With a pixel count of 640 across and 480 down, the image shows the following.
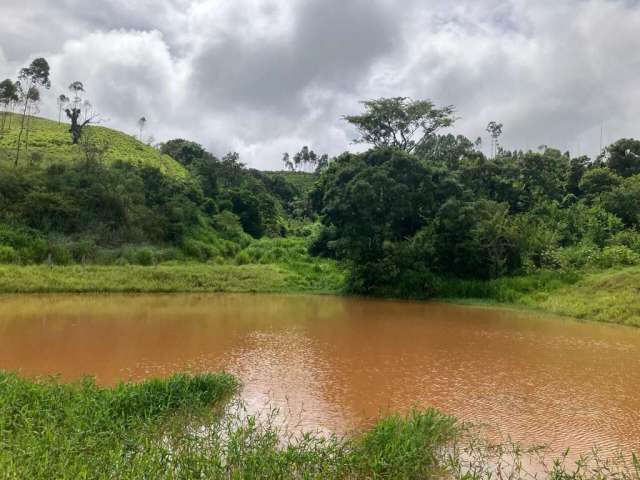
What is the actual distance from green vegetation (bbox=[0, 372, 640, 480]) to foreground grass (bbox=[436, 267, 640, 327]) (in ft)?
44.3

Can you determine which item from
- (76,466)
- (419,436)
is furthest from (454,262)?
(76,466)

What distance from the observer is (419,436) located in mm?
6332

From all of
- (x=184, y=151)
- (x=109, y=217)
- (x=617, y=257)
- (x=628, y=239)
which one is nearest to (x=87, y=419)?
(x=617, y=257)

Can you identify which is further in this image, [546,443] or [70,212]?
[70,212]

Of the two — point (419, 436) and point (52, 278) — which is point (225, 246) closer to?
point (52, 278)

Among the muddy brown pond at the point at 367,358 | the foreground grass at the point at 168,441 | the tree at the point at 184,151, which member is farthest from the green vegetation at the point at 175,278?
the tree at the point at 184,151

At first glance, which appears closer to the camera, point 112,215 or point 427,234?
point 427,234

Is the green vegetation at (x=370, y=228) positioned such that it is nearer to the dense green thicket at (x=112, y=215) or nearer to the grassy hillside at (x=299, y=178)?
the dense green thicket at (x=112, y=215)

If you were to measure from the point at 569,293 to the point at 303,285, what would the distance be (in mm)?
13370

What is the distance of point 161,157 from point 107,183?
23897mm

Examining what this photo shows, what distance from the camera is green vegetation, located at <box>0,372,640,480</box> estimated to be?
5.05 metres

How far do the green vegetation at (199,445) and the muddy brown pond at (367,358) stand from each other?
3.32 ft

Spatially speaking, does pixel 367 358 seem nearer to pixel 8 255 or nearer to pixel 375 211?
pixel 375 211

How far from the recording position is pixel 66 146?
46.4 meters
